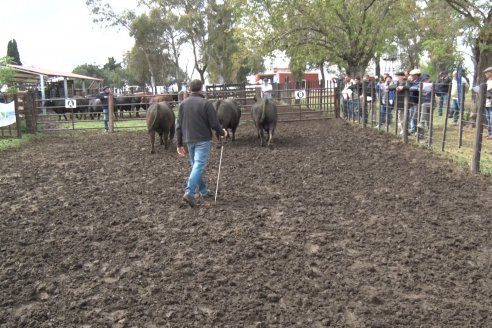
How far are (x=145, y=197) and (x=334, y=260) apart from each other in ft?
11.0

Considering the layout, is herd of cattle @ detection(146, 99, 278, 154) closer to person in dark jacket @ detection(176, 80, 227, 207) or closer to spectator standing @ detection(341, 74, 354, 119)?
person in dark jacket @ detection(176, 80, 227, 207)

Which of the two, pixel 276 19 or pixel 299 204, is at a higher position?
pixel 276 19

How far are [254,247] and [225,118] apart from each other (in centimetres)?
679

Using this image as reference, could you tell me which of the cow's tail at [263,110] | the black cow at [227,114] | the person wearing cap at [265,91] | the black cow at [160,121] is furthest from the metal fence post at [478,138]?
the black cow at [160,121]

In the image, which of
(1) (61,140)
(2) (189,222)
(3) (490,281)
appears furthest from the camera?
(1) (61,140)

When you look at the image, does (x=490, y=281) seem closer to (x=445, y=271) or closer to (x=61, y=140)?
(x=445, y=271)

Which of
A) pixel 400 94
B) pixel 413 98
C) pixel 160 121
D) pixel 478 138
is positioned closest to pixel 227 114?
pixel 160 121

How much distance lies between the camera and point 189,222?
217 inches

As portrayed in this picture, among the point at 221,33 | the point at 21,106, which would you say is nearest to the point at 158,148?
the point at 21,106

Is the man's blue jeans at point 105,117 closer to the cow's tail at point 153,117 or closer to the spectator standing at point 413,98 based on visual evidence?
the cow's tail at point 153,117

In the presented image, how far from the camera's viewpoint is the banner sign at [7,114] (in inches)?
541

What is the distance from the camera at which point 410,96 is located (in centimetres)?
→ 1084

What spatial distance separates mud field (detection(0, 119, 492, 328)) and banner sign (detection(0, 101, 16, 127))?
5784 mm

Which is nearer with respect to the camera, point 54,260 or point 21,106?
point 54,260
